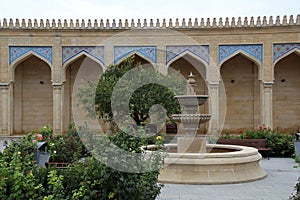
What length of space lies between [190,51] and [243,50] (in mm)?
2344

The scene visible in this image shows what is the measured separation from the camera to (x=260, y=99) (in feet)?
66.1

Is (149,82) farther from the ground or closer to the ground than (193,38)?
closer to the ground

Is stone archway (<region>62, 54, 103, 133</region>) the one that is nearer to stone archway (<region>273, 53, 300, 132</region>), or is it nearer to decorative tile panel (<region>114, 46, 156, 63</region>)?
decorative tile panel (<region>114, 46, 156, 63</region>)

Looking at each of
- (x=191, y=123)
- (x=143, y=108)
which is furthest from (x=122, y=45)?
(x=191, y=123)

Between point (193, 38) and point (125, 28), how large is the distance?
3114 mm

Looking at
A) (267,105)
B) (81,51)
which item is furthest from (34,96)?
(267,105)

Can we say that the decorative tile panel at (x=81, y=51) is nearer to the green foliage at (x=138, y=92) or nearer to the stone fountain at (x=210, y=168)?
the green foliage at (x=138, y=92)

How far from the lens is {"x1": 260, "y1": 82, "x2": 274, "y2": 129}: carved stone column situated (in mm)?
18891

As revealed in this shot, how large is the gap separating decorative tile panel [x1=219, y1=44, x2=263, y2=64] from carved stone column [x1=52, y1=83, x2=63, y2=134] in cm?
751

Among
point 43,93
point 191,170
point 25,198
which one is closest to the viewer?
point 25,198

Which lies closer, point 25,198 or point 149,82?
point 25,198

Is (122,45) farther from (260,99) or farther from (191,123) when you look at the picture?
(191,123)

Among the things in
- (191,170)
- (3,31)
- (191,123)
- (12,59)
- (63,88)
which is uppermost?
(3,31)

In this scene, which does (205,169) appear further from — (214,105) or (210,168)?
(214,105)
